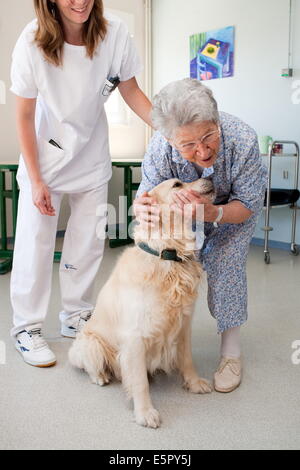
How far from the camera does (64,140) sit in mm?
1827

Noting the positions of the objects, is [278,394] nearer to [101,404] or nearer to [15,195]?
[101,404]

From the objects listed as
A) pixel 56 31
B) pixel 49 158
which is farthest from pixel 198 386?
pixel 56 31

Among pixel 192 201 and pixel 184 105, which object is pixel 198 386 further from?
pixel 184 105

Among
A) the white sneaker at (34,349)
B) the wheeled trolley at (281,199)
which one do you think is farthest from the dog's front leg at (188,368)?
the wheeled trolley at (281,199)

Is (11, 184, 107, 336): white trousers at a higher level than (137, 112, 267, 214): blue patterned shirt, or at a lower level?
lower

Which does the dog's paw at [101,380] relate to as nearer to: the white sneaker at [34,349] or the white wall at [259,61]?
the white sneaker at [34,349]

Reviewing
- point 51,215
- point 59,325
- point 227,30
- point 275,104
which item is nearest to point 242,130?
point 51,215

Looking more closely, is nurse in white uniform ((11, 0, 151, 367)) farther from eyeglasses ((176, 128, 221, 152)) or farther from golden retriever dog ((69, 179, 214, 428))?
eyeglasses ((176, 128, 221, 152))

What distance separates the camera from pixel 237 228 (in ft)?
5.28

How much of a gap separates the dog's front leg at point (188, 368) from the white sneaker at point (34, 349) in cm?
56

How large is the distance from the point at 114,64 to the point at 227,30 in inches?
108

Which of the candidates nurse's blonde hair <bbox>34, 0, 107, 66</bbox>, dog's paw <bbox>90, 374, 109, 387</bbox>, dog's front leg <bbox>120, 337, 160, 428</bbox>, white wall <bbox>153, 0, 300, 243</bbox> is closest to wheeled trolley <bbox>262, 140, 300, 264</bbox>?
white wall <bbox>153, 0, 300, 243</bbox>

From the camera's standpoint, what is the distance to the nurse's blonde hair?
1591mm

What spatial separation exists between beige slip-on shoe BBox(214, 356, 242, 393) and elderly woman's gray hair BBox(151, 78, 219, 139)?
94 cm
